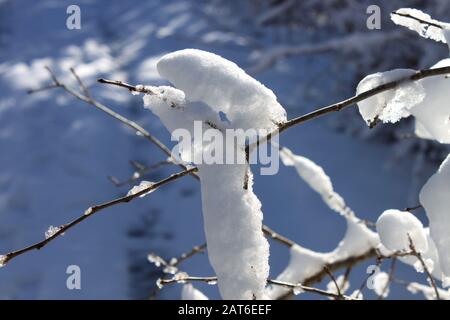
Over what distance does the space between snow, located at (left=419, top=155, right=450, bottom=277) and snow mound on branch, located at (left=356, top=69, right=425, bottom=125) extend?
12 cm

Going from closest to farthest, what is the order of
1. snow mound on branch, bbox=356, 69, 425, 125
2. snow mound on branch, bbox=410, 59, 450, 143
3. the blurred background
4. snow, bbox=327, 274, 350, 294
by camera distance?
1. snow mound on branch, bbox=356, 69, 425, 125
2. snow mound on branch, bbox=410, 59, 450, 143
3. snow, bbox=327, 274, 350, 294
4. the blurred background

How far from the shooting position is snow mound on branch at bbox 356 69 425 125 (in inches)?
33.5

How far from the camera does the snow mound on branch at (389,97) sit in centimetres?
85

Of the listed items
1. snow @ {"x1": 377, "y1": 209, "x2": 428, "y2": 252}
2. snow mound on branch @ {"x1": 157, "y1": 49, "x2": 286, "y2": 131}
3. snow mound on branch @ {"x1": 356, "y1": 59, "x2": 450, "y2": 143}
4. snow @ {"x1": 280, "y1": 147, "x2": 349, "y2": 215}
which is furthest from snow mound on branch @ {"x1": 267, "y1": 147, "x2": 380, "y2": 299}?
snow mound on branch @ {"x1": 157, "y1": 49, "x2": 286, "y2": 131}

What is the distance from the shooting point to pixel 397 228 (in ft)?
3.68

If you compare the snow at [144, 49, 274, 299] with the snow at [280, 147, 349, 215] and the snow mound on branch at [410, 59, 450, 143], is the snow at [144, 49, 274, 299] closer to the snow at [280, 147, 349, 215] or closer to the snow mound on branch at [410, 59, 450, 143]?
the snow mound on branch at [410, 59, 450, 143]

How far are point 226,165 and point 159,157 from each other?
4279 mm

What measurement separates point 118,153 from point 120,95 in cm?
125

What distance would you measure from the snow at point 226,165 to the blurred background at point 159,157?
2.61m

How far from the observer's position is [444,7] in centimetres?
385

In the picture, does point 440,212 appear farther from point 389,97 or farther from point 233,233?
point 233,233

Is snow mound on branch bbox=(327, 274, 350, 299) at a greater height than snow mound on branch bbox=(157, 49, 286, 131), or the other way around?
snow mound on branch bbox=(157, 49, 286, 131)
